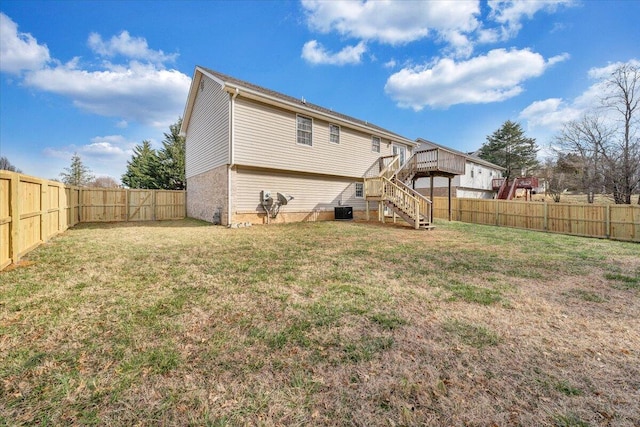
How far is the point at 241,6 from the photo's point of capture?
1008 centimetres

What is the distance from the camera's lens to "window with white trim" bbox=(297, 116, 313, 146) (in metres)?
12.8

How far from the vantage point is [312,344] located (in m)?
2.68

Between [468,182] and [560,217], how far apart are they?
1555 centimetres

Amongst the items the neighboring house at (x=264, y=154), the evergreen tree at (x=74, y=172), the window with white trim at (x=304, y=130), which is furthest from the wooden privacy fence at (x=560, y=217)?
the evergreen tree at (x=74, y=172)

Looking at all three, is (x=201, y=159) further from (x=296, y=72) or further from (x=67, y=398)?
(x=67, y=398)

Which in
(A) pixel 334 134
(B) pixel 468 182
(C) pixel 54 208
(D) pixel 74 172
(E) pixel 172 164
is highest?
(D) pixel 74 172

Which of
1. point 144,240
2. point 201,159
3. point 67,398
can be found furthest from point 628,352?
point 201,159

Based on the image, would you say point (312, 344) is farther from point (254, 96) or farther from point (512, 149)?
point (512, 149)

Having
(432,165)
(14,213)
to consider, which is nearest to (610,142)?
(432,165)

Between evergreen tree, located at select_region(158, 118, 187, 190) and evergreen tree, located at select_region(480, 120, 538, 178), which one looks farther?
evergreen tree, located at select_region(480, 120, 538, 178)

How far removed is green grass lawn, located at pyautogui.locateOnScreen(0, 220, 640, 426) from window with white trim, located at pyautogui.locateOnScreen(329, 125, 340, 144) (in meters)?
10.2

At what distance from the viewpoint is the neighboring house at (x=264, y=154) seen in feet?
36.1

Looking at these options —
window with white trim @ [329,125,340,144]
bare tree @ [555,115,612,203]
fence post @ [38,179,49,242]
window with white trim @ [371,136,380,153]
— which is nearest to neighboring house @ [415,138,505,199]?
bare tree @ [555,115,612,203]

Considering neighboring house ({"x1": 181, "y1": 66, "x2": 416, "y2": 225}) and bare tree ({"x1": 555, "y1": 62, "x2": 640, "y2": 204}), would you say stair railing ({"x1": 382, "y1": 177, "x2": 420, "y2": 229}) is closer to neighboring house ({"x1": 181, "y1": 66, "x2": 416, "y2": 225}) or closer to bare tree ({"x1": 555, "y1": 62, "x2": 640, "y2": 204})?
neighboring house ({"x1": 181, "y1": 66, "x2": 416, "y2": 225})
